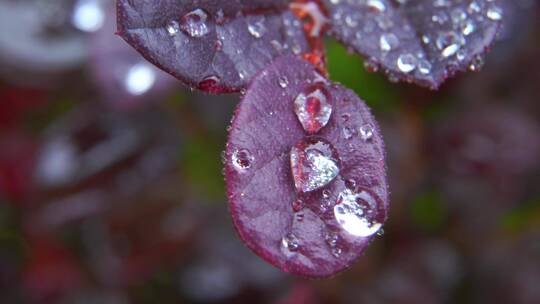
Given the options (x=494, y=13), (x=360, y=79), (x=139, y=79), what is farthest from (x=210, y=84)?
(x=360, y=79)

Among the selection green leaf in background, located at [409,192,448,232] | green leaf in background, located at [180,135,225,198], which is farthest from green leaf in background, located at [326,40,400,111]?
green leaf in background, located at [180,135,225,198]

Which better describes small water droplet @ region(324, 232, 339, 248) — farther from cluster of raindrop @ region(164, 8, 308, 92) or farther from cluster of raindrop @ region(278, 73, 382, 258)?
cluster of raindrop @ region(164, 8, 308, 92)

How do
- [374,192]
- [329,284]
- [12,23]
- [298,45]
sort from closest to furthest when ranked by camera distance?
[374,192]
[298,45]
[12,23]
[329,284]

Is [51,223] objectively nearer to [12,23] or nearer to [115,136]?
[115,136]

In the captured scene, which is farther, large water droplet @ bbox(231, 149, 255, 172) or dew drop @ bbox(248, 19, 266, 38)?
dew drop @ bbox(248, 19, 266, 38)

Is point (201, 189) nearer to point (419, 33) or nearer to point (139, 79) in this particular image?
point (139, 79)

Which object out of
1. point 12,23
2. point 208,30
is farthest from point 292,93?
point 12,23
